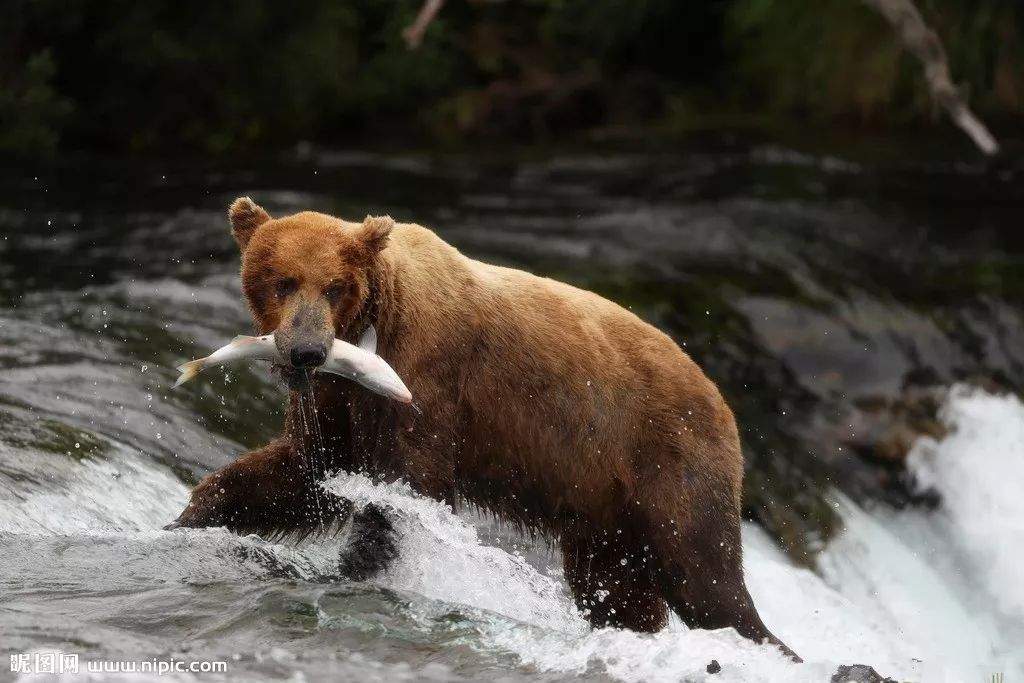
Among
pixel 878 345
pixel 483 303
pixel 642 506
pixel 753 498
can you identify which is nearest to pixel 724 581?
pixel 642 506

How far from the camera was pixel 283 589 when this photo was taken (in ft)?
18.4

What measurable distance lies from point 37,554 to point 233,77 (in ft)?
35.7

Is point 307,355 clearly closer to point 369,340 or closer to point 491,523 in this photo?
point 369,340

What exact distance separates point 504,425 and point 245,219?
124 centimetres

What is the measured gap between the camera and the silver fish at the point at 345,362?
5.28 m

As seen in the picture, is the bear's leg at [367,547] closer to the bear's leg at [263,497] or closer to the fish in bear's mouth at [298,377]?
the bear's leg at [263,497]

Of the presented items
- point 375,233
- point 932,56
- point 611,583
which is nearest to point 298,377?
point 375,233

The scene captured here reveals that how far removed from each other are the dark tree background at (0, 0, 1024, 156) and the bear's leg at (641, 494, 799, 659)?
10114 mm

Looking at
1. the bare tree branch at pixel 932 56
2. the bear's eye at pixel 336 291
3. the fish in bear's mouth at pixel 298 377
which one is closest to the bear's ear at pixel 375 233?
the bear's eye at pixel 336 291

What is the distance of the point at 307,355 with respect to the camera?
5152 mm

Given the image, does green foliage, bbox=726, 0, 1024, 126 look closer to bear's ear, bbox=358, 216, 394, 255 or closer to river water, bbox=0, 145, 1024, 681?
river water, bbox=0, 145, 1024, 681

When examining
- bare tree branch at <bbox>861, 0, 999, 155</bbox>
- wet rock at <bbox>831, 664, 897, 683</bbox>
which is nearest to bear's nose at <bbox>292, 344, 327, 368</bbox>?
wet rock at <bbox>831, 664, 897, 683</bbox>

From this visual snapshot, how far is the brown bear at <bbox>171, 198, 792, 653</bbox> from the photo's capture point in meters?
5.61

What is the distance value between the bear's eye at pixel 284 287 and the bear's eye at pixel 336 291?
0.12 metres
